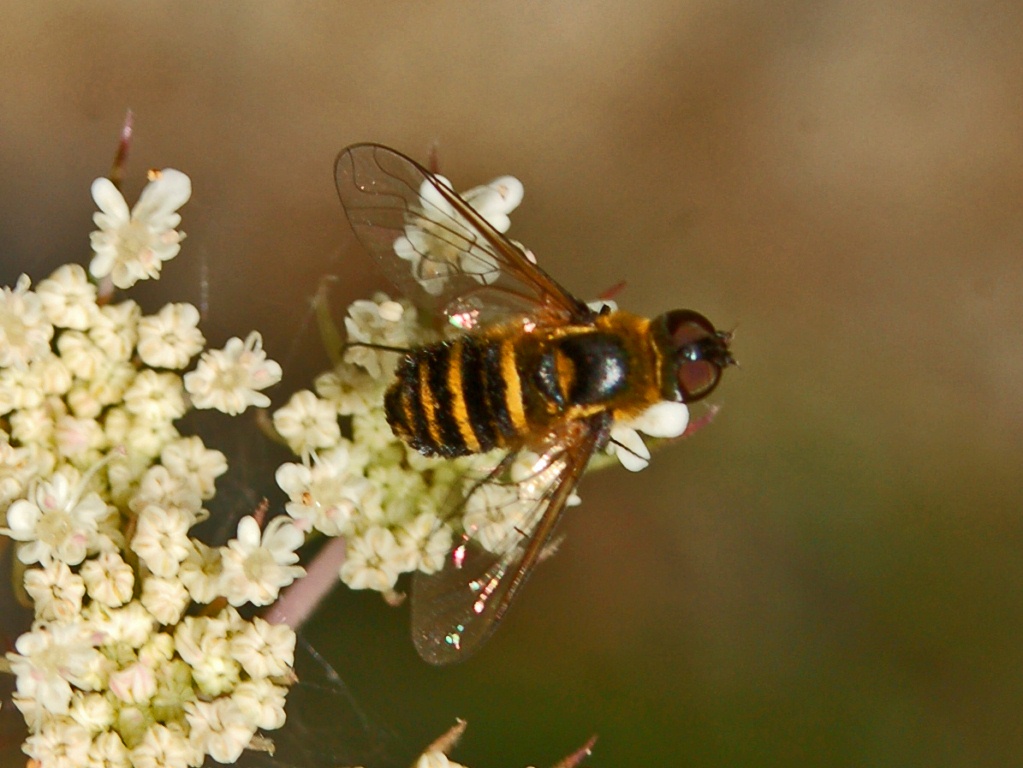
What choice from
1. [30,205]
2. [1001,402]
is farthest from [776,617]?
[30,205]

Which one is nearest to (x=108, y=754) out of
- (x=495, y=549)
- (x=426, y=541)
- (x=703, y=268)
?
(x=426, y=541)

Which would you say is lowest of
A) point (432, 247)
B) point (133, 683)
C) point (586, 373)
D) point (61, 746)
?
point (61, 746)

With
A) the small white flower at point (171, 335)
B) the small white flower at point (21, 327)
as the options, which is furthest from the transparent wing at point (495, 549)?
the small white flower at point (21, 327)

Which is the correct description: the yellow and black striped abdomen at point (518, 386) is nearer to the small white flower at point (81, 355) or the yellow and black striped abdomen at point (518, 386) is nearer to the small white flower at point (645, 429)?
the small white flower at point (645, 429)

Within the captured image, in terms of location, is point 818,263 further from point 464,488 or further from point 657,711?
point 464,488

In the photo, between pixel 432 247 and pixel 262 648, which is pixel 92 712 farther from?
pixel 432 247

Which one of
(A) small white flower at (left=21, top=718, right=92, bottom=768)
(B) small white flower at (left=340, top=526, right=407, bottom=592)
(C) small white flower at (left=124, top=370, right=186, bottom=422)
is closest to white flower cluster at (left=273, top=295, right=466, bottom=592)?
(B) small white flower at (left=340, top=526, right=407, bottom=592)

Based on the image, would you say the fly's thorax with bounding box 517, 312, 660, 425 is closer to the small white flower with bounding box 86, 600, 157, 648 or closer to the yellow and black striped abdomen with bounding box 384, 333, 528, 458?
the yellow and black striped abdomen with bounding box 384, 333, 528, 458
